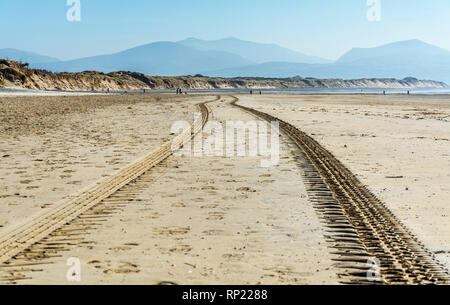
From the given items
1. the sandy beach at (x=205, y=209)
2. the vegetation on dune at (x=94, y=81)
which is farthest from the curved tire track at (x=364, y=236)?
the vegetation on dune at (x=94, y=81)

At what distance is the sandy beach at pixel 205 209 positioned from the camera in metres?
4.85

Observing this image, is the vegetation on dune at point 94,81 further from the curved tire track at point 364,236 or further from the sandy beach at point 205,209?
the curved tire track at point 364,236

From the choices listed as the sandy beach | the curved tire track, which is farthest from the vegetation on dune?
the curved tire track

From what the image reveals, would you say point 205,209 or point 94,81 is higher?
point 94,81

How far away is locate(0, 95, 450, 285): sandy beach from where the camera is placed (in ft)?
15.9

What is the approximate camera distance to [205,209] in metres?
7.20

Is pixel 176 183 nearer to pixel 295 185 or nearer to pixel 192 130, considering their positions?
→ pixel 295 185

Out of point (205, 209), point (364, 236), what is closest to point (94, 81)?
point (205, 209)

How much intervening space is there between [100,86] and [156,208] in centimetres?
10764

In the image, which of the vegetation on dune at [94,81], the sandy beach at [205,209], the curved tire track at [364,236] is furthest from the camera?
the vegetation on dune at [94,81]

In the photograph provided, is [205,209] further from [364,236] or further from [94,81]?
[94,81]

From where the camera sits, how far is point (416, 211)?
7.07m

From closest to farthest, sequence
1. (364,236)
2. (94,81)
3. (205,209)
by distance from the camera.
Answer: (364,236), (205,209), (94,81)
